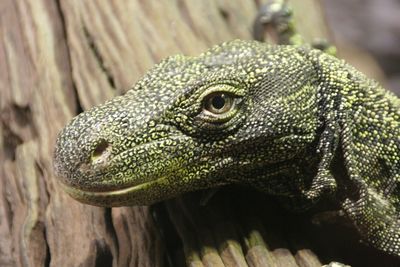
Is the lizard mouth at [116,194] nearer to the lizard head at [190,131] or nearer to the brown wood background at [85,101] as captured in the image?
the lizard head at [190,131]

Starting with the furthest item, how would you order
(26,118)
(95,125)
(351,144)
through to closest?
1. (26,118)
2. (351,144)
3. (95,125)

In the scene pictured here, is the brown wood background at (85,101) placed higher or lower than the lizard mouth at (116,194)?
higher

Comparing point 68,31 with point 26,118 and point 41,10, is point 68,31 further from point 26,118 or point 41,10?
point 26,118

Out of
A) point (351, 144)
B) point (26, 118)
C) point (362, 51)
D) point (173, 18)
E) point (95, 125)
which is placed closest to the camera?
point (95, 125)

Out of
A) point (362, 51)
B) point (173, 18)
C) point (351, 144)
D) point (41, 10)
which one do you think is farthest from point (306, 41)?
point (362, 51)

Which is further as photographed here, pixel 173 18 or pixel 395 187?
pixel 173 18

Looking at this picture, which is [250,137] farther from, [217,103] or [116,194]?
[116,194]

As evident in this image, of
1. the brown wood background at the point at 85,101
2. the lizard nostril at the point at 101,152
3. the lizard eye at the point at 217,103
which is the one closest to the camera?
the lizard nostril at the point at 101,152

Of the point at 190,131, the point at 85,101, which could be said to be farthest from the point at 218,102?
the point at 85,101

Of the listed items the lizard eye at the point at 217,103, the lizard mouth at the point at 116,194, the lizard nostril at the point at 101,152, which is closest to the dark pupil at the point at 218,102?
the lizard eye at the point at 217,103
